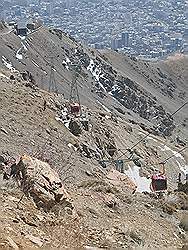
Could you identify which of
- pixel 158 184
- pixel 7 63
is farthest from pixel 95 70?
pixel 158 184

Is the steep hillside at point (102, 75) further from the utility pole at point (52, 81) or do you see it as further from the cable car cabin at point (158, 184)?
the cable car cabin at point (158, 184)

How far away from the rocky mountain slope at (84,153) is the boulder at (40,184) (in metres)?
0.18

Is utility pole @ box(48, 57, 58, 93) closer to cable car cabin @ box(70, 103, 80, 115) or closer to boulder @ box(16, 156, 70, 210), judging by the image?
cable car cabin @ box(70, 103, 80, 115)

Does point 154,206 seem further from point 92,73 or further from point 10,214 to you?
point 92,73

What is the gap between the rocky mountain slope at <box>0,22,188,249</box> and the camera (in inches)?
641

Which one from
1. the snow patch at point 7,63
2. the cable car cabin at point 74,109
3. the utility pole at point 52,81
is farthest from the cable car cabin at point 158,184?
the snow patch at point 7,63

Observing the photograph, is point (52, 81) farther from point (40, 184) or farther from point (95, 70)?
point (40, 184)

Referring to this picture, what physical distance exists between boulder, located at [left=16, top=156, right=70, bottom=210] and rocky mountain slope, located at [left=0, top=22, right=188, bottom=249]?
0.60 ft

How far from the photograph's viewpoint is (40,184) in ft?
57.3

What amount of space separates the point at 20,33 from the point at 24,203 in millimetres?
118013

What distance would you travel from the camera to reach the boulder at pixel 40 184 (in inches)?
674

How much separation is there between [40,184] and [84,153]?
32751 mm

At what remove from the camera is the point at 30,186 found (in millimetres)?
17422

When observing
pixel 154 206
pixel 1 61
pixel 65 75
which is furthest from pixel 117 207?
pixel 65 75
